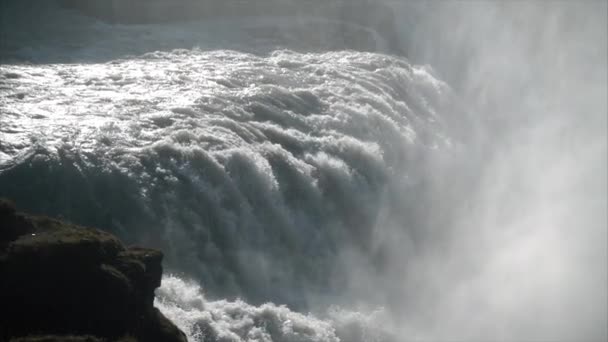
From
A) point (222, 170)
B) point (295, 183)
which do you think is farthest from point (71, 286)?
point (295, 183)

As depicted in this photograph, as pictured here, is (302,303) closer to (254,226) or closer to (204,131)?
(254,226)

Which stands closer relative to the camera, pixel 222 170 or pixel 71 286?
pixel 71 286

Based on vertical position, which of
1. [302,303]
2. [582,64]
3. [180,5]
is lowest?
[302,303]

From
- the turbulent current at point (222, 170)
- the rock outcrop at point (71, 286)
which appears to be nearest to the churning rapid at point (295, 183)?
the turbulent current at point (222, 170)

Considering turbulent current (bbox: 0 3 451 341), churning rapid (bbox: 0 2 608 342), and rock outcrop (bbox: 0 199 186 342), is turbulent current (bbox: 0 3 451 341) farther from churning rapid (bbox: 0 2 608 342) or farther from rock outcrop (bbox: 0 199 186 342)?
rock outcrop (bbox: 0 199 186 342)

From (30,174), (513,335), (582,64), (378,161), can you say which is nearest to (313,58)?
(378,161)

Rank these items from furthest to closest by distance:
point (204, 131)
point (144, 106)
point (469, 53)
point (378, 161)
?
point (469, 53) → point (378, 161) → point (144, 106) → point (204, 131)

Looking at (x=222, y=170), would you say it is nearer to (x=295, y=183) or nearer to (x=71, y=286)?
(x=295, y=183)
